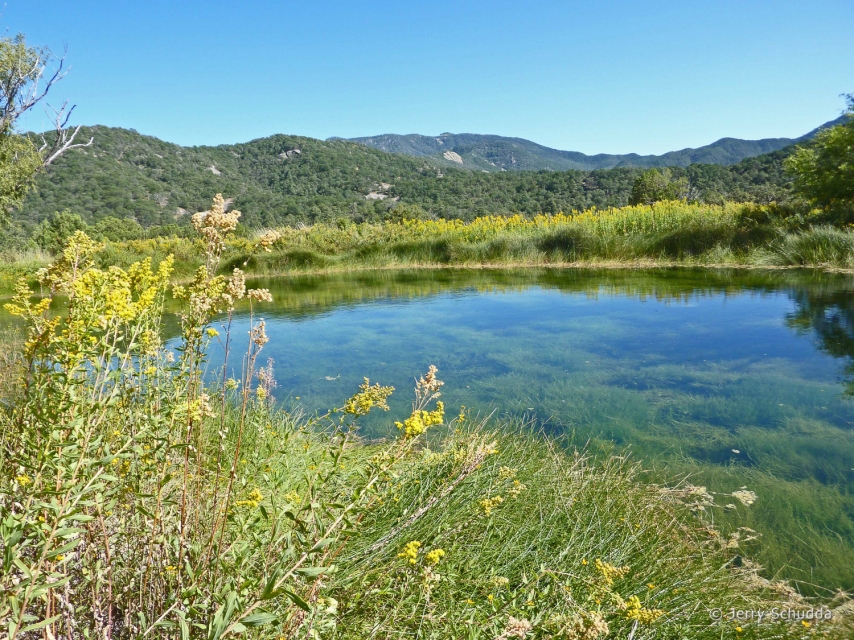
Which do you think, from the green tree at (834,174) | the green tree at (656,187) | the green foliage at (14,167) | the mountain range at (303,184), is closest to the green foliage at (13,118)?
the green foliage at (14,167)

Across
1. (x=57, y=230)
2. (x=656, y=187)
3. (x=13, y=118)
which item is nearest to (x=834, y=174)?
(x=13, y=118)

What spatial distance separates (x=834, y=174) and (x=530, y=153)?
5145 inches

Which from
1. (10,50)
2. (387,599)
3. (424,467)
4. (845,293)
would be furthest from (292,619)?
(10,50)

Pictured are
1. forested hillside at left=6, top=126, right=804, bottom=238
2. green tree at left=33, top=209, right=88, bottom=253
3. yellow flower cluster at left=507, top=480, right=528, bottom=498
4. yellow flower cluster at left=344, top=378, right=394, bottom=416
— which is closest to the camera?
yellow flower cluster at left=344, top=378, right=394, bottom=416

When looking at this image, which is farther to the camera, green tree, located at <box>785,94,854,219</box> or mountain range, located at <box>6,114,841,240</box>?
mountain range, located at <box>6,114,841,240</box>

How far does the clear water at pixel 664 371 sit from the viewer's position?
235 cm

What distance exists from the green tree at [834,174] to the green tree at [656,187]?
72.2ft

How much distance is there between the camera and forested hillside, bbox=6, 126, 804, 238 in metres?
30.0

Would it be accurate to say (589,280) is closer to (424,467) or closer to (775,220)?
(775,220)

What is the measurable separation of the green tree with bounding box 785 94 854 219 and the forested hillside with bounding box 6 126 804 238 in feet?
42.2

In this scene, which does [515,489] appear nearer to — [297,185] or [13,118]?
[13,118]

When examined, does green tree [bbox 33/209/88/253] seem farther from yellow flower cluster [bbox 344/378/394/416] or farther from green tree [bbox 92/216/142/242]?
yellow flower cluster [bbox 344/378/394/416]

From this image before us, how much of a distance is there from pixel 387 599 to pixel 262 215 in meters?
33.9

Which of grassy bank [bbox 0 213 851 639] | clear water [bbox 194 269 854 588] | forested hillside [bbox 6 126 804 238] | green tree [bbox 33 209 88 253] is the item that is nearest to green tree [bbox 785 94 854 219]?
clear water [bbox 194 269 854 588]
